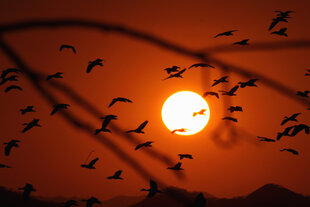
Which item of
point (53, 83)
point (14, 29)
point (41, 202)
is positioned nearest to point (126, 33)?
point (53, 83)

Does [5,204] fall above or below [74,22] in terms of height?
above

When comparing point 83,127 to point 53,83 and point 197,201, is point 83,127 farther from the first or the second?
point 197,201

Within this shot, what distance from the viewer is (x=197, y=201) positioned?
6.72 ft

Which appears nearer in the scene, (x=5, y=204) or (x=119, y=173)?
(x=119, y=173)

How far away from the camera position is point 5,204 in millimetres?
63594

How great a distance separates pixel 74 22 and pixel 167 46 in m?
0.69

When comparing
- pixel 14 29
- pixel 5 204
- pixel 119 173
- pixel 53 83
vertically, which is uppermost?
pixel 5 204

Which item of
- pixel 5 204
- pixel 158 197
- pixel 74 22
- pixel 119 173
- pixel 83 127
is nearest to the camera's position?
pixel 83 127

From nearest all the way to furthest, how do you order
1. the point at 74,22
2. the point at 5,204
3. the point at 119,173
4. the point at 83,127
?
1. the point at 83,127
2. the point at 74,22
3. the point at 119,173
4. the point at 5,204

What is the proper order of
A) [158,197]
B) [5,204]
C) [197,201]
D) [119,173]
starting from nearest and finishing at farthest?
[197,201] < [119,173] < [5,204] < [158,197]

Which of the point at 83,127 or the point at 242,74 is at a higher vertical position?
the point at 242,74

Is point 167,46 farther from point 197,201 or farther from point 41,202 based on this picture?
point 41,202

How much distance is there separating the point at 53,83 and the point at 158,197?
260 ft

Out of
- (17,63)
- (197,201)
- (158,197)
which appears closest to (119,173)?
(17,63)
